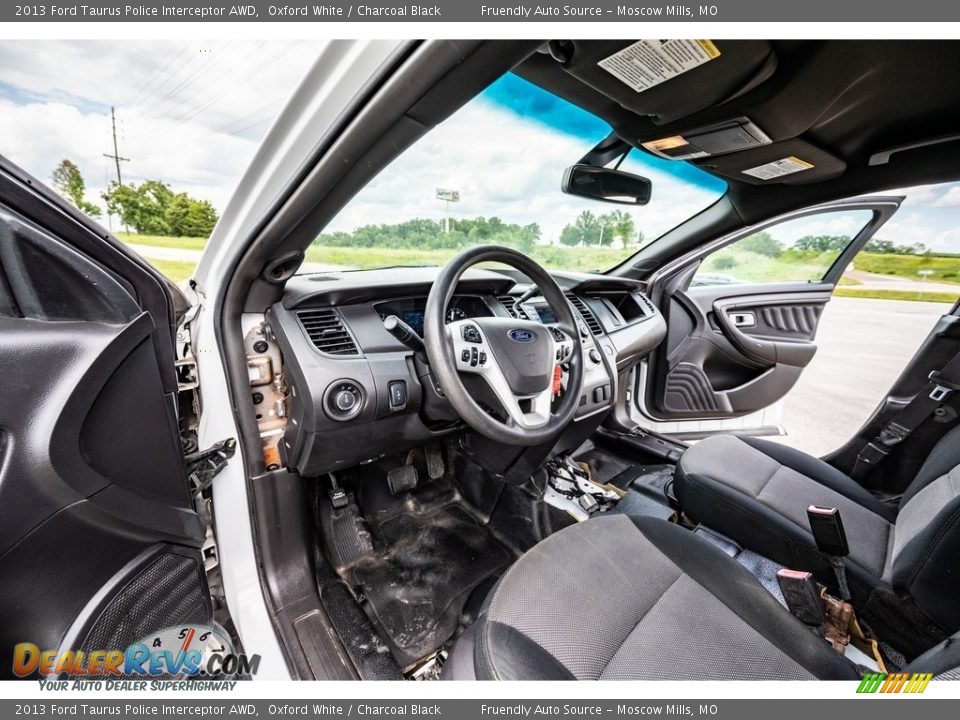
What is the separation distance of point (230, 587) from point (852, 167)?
272cm

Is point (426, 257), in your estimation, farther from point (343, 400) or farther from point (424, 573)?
point (424, 573)

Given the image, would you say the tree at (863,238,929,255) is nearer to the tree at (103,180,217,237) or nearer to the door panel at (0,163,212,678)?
the tree at (103,180,217,237)

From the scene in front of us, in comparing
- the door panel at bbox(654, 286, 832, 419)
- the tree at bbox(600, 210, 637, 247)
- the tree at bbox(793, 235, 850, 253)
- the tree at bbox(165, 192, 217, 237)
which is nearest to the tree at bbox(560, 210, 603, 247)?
the tree at bbox(600, 210, 637, 247)

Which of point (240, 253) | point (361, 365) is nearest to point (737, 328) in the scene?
point (361, 365)

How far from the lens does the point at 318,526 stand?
1.66 metres

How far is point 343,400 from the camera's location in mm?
1264

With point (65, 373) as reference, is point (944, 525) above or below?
below

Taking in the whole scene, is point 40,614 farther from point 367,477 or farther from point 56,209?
point 367,477

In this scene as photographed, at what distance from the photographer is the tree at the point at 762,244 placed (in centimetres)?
212

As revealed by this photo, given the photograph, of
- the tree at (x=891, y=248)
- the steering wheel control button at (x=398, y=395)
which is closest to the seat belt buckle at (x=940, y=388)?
the tree at (x=891, y=248)

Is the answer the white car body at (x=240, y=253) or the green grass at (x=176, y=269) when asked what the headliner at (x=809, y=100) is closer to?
the white car body at (x=240, y=253)

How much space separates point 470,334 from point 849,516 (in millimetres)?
1435

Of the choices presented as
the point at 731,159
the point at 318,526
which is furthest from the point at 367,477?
the point at 731,159

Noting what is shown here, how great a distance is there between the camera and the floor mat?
4.73 ft
